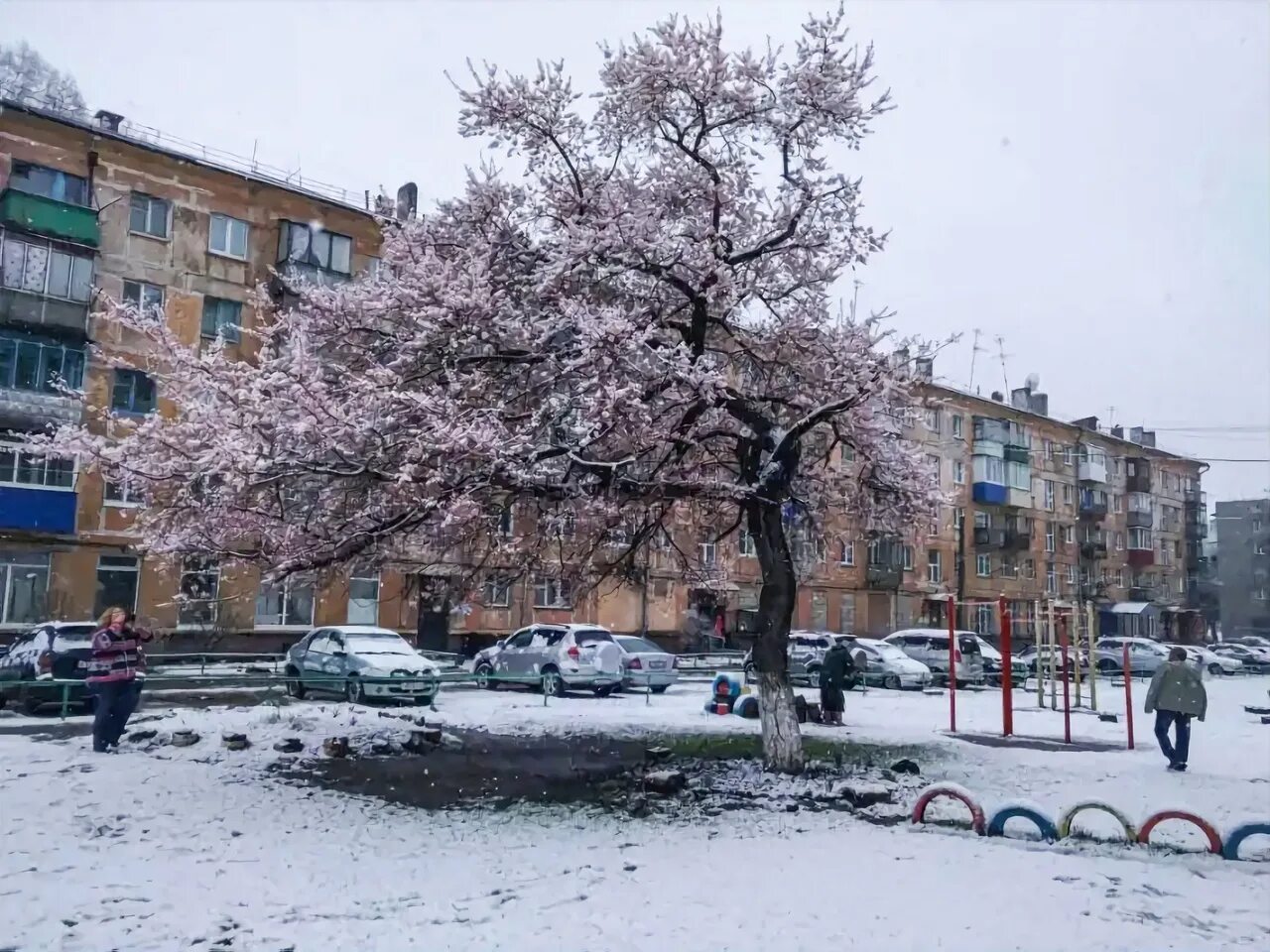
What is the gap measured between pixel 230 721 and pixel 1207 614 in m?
71.7

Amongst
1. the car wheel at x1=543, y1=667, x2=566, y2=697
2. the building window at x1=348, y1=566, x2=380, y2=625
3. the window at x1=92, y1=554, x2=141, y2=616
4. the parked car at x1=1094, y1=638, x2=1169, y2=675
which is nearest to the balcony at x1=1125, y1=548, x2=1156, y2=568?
the parked car at x1=1094, y1=638, x2=1169, y2=675

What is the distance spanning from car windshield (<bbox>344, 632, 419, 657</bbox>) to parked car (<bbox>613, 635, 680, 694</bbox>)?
5.03 metres

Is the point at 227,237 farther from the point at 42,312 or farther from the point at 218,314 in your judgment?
the point at 42,312

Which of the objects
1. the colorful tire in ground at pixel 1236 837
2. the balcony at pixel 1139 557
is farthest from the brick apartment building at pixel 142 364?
the balcony at pixel 1139 557

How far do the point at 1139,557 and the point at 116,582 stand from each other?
57785mm

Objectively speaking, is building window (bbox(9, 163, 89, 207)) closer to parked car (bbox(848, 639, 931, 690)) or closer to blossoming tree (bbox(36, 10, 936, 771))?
blossoming tree (bbox(36, 10, 936, 771))

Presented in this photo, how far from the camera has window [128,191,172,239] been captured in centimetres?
2888

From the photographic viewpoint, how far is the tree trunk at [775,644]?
38.4 ft

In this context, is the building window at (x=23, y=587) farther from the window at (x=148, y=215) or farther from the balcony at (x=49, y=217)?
the window at (x=148, y=215)

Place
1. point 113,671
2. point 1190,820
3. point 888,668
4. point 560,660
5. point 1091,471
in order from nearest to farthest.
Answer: point 1190,820
point 113,671
point 560,660
point 888,668
point 1091,471

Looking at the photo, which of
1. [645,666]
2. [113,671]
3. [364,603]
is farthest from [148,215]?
[113,671]

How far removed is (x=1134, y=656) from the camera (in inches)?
1484

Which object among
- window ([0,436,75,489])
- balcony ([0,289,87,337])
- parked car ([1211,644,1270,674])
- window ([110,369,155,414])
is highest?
balcony ([0,289,87,337])

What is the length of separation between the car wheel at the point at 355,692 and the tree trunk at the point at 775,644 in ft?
31.8
